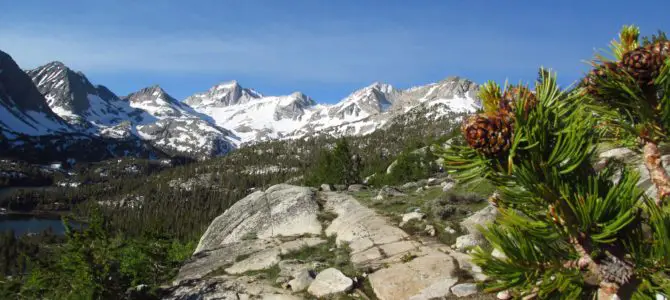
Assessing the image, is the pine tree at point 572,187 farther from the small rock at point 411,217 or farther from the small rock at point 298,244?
the small rock at point 411,217

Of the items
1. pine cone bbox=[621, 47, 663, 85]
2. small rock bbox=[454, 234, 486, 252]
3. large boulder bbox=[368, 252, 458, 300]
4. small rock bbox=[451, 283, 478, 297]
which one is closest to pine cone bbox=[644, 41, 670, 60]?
pine cone bbox=[621, 47, 663, 85]

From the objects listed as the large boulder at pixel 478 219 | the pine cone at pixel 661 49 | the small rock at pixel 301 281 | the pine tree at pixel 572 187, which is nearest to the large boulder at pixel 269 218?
the small rock at pixel 301 281

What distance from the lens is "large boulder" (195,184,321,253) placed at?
894 inches

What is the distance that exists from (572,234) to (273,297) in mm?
12175

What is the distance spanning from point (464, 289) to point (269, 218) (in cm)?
1525

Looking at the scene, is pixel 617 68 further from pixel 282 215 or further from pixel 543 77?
pixel 282 215

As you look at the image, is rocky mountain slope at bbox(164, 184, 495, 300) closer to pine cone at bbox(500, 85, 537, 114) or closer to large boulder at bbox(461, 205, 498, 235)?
large boulder at bbox(461, 205, 498, 235)

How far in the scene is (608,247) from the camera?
2510 millimetres

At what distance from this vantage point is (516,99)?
252cm

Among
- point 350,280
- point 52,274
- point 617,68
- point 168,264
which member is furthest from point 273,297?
point 617,68

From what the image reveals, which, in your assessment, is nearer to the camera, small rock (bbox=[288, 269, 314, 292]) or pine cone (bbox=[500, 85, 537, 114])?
pine cone (bbox=[500, 85, 537, 114])

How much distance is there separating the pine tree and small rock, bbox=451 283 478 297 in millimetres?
9444

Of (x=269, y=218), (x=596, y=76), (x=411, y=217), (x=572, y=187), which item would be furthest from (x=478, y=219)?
(x=572, y=187)

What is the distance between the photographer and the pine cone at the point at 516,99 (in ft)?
7.95
